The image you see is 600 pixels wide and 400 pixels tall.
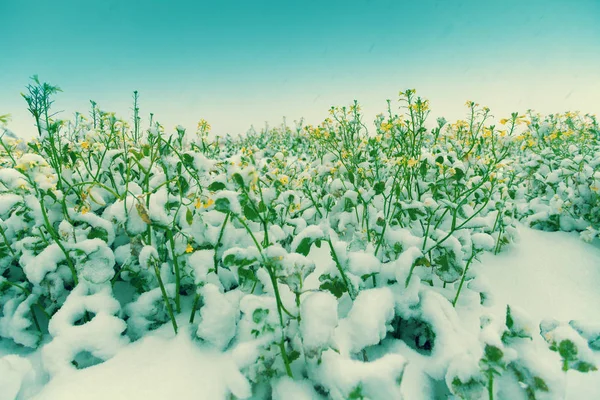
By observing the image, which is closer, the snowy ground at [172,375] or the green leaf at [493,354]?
the green leaf at [493,354]

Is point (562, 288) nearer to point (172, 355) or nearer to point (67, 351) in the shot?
point (172, 355)

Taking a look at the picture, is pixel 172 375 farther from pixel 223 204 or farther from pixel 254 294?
pixel 223 204

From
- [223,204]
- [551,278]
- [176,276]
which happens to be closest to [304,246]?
[223,204]

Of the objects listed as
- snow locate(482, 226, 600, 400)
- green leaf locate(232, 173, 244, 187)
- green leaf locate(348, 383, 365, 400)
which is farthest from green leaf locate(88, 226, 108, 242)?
snow locate(482, 226, 600, 400)

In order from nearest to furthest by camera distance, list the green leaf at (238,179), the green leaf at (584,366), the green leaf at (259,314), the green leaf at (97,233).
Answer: the green leaf at (584,366) → the green leaf at (238,179) → the green leaf at (259,314) → the green leaf at (97,233)

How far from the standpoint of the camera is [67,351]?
1337 mm

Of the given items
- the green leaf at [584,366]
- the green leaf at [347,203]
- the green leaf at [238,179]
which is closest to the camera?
the green leaf at [584,366]

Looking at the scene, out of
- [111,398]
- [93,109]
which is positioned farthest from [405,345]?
[93,109]

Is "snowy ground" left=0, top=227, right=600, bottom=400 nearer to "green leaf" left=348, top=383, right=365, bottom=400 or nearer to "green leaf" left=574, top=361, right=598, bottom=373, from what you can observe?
"green leaf" left=348, top=383, right=365, bottom=400

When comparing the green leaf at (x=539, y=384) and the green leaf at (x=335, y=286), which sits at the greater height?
the green leaf at (x=335, y=286)

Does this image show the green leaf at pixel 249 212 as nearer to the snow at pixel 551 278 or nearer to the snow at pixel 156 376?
the snow at pixel 156 376

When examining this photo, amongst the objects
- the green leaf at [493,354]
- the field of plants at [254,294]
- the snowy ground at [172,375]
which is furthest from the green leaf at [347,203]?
the green leaf at [493,354]

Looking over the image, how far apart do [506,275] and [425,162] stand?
102 cm

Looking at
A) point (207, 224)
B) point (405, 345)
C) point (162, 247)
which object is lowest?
point (405, 345)
